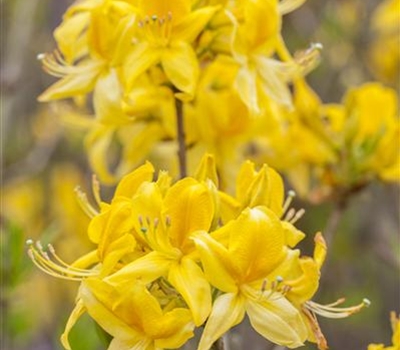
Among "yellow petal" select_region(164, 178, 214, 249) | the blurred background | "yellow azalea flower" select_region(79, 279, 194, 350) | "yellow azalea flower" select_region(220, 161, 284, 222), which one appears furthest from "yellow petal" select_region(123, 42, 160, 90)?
the blurred background

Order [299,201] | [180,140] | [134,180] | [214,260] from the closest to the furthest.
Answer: [214,260] → [134,180] → [180,140] → [299,201]

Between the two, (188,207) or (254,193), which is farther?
(254,193)

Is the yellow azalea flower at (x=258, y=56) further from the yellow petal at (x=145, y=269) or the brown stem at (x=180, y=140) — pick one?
the yellow petal at (x=145, y=269)

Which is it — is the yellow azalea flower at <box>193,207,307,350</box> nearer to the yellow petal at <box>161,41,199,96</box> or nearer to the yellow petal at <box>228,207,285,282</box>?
the yellow petal at <box>228,207,285,282</box>

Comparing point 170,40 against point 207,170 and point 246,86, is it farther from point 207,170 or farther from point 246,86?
point 207,170

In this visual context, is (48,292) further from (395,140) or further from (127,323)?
(127,323)

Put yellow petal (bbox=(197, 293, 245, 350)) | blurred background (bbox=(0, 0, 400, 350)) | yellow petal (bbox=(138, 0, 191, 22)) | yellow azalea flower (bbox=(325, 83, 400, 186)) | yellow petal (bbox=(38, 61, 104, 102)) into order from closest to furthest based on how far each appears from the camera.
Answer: yellow petal (bbox=(197, 293, 245, 350)) < yellow petal (bbox=(138, 0, 191, 22)) < yellow petal (bbox=(38, 61, 104, 102)) < yellow azalea flower (bbox=(325, 83, 400, 186)) < blurred background (bbox=(0, 0, 400, 350))

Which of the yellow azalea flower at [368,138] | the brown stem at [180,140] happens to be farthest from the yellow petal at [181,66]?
the yellow azalea flower at [368,138]

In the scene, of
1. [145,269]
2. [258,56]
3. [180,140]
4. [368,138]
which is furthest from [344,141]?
[145,269]
